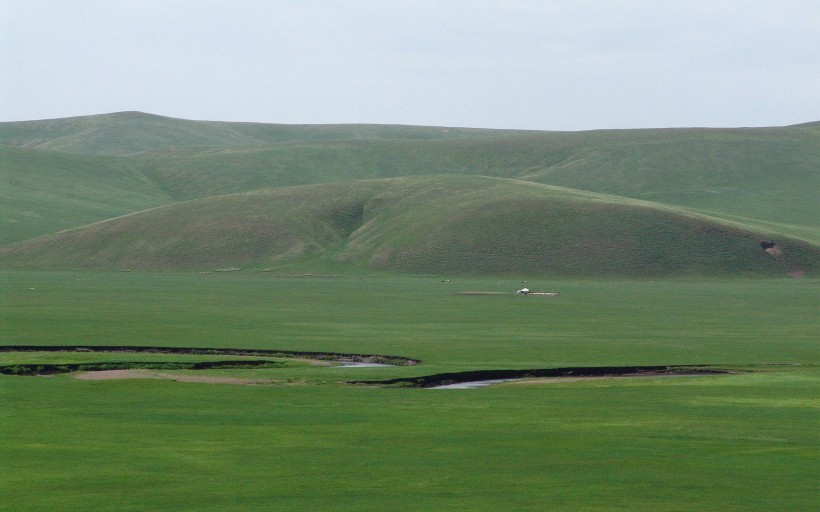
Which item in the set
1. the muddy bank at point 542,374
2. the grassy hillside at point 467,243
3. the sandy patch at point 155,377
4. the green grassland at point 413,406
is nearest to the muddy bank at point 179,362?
the green grassland at point 413,406

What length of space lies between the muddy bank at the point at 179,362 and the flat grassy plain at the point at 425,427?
1.83 meters

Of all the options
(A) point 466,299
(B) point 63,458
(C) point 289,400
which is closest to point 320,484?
(B) point 63,458

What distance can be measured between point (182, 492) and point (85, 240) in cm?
17255

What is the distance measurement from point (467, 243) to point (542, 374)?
129m

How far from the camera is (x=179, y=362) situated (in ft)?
164

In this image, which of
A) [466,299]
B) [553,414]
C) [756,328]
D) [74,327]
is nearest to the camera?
[553,414]

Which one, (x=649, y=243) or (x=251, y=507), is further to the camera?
(x=649, y=243)

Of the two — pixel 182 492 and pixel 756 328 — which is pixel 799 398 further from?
pixel 756 328

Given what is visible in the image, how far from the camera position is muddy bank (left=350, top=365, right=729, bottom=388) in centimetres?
4419

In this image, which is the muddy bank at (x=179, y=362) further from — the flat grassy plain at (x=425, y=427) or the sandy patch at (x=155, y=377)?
the flat grassy plain at (x=425, y=427)

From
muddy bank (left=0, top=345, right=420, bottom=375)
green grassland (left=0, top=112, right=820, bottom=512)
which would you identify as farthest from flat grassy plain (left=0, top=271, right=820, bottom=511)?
muddy bank (left=0, top=345, right=420, bottom=375)

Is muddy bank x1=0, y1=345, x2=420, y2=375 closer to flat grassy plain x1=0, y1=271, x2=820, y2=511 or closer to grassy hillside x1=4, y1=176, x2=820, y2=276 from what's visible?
flat grassy plain x1=0, y1=271, x2=820, y2=511

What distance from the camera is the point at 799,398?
127 ft

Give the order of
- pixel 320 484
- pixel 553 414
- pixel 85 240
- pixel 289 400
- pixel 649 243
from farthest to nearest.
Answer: pixel 85 240 → pixel 649 243 → pixel 289 400 → pixel 553 414 → pixel 320 484
